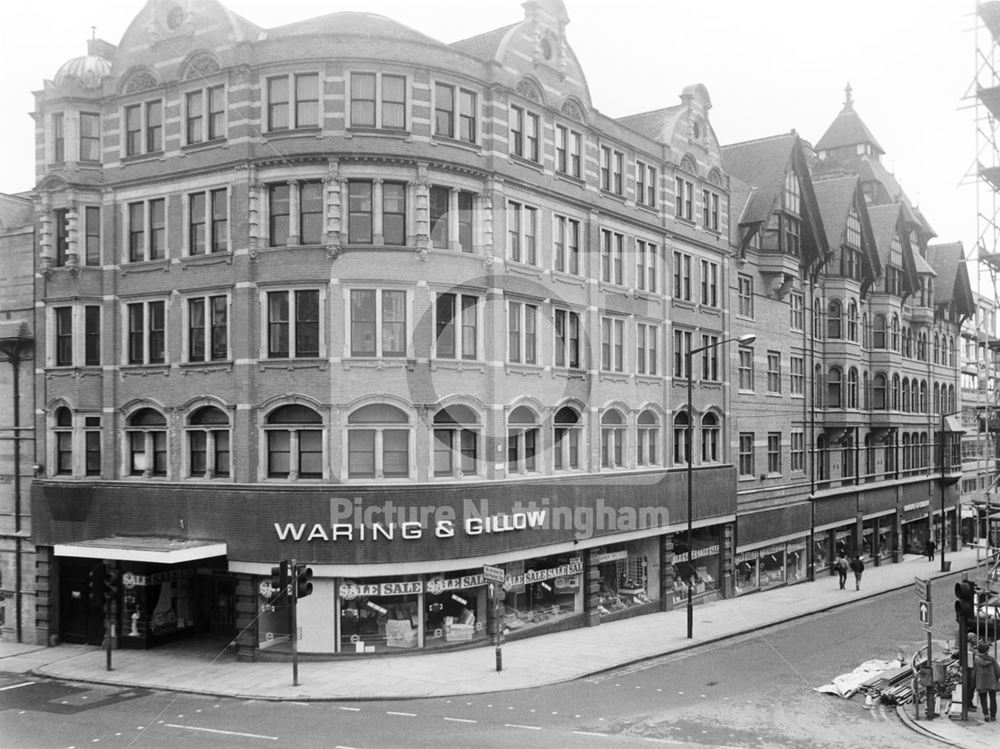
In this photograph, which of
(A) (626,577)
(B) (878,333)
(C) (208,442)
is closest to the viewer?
(C) (208,442)

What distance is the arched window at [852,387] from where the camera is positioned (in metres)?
52.0

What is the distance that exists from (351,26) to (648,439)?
1847cm

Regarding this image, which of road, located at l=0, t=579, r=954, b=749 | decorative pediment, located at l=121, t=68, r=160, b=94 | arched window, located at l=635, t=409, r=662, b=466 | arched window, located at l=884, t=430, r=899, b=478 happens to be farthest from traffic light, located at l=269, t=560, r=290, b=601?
arched window, located at l=884, t=430, r=899, b=478

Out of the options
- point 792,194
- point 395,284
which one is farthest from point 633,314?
point 792,194

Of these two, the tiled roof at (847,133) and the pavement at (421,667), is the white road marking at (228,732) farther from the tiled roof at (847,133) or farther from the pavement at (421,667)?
the tiled roof at (847,133)

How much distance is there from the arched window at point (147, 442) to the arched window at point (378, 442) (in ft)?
20.8

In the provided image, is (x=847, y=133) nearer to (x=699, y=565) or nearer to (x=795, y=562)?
(x=795, y=562)

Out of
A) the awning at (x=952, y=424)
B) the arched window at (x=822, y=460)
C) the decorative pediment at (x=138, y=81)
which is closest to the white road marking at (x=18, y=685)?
the decorative pediment at (x=138, y=81)

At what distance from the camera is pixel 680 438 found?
4034 centimetres

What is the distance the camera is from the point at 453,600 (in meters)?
29.2

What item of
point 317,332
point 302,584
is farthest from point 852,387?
point 302,584

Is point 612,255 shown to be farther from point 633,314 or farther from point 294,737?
point 294,737

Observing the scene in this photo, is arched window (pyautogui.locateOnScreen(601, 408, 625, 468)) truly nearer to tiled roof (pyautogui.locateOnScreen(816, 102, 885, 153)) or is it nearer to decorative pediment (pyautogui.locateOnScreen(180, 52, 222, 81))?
decorative pediment (pyautogui.locateOnScreen(180, 52, 222, 81))

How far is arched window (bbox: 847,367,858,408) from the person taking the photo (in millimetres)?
52000
